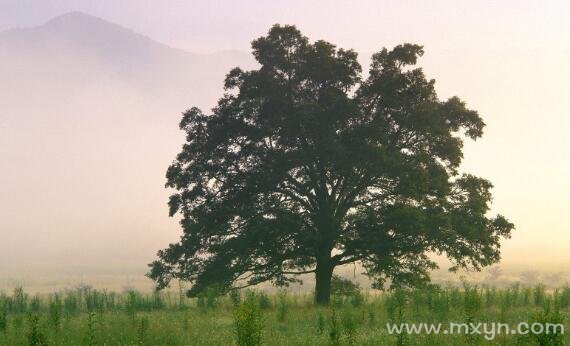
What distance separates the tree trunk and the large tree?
0.05 m

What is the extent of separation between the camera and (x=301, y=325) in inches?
742

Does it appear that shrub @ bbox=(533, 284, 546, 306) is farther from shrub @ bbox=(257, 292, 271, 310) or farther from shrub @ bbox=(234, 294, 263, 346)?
shrub @ bbox=(234, 294, 263, 346)

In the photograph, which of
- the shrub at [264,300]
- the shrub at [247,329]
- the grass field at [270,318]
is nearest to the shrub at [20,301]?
the grass field at [270,318]

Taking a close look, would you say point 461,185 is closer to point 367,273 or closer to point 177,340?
point 367,273

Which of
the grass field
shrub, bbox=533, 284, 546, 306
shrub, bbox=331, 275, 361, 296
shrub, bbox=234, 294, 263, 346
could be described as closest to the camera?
shrub, bbox=234, 294, 263, 346

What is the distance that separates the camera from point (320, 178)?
89.6ft

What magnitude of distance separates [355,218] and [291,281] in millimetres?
4125

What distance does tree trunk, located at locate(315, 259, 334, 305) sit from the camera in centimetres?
2762

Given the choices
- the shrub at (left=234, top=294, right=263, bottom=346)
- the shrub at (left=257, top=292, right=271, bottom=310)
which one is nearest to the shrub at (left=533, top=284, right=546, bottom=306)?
the shrub at (left=257, top=292, right=271, bottom=310)

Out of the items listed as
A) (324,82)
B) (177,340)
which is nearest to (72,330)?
(177,340)

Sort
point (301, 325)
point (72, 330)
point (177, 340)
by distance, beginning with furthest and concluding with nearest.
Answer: point (301, 325) → point (72, 330) → point (177, 340)

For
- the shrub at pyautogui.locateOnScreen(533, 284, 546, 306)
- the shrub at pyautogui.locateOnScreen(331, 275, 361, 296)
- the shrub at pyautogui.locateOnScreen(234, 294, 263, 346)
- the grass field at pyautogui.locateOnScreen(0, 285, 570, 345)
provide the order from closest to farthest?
the shrub at pyautogui.locateOnScreen(234, 294, 263, 346)
the grass field at pyautogui.locateOnScreen(0, 285, 570, 345)
the shrub at pyautogui.locateOnScreen(533, 284, 546, 306)
the shrub at pyautogui.locateOnScreen(331, 275, 361, 296)

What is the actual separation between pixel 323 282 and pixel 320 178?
4.79 metres

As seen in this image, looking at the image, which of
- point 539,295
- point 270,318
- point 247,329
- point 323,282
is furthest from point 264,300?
point 247,329
